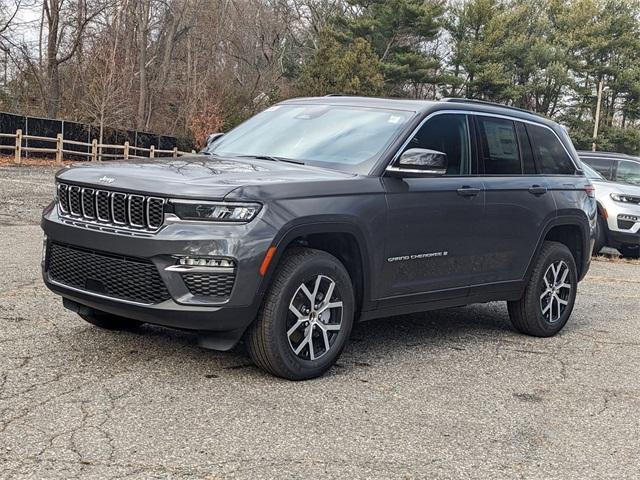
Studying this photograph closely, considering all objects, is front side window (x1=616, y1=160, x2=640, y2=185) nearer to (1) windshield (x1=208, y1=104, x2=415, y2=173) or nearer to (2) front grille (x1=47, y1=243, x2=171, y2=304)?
(1) windshield (x1=208, y1=104, x2=415, y2=173)

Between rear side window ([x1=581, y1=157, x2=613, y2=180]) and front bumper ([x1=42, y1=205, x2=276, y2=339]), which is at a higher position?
rear side window ([x1=581, y1=157, x2=613, y2=180])

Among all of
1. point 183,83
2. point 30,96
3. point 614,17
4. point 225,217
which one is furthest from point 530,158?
point 614,17

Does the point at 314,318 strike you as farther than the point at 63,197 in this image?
No

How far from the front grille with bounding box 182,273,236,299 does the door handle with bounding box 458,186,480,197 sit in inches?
82.5

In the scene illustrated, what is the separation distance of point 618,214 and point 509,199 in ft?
26.5

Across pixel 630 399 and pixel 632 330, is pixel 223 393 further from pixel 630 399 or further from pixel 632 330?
pixel 632 330

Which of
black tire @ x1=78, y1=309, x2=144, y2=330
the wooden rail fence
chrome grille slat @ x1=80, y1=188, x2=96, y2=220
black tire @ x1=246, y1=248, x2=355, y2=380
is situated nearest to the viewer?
black tire @ x1=246, y1=248, x2=355, y2=380

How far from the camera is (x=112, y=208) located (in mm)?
4910

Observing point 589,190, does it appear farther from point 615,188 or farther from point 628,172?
point 628,172

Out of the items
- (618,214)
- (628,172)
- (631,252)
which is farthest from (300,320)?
(628,172)

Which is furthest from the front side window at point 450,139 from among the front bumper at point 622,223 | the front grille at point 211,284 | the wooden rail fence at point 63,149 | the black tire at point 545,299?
the wooden rail fence at point 63,149

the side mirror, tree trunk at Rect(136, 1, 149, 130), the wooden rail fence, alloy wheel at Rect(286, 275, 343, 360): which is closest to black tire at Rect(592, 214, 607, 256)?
the side mirror

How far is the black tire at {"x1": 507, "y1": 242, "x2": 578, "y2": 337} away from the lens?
694 centimetres

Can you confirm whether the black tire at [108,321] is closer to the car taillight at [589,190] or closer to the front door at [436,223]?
the front door at [436,223]
